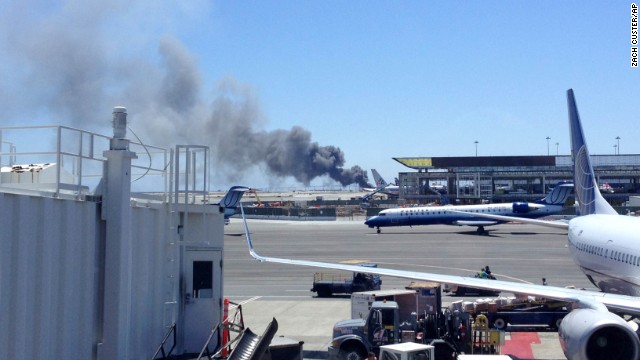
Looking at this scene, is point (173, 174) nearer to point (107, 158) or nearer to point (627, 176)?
point (107, 158)

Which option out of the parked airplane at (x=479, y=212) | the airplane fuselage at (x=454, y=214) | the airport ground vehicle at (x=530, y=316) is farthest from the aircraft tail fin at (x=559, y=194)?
the airport ground vehicle at (x=530, y=316)

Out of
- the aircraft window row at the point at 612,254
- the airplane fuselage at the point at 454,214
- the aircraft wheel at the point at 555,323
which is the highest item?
the airplane fuselage at the point at 454,214

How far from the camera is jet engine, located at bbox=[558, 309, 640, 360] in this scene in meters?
17.2

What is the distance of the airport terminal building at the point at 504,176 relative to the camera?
14600 cm

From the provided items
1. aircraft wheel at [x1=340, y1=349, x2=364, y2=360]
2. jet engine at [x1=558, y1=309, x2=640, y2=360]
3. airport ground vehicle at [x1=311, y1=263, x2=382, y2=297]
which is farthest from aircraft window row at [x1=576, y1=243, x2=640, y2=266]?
airport ground vehicle at [x1=311, y1=263, x2=382, y2=297]

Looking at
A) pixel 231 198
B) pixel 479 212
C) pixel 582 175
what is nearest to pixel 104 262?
pixel 582 175

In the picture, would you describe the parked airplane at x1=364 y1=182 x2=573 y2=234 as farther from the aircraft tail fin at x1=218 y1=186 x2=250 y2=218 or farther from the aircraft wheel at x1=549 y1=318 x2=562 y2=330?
A: the aircraft wheel at x1=549 y1=318 x2=562 y2=330

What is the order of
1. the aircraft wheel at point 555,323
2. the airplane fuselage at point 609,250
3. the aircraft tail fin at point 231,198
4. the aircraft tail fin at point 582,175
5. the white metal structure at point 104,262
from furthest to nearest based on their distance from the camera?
the aircraft tail fin at point 231,198 < the aircraft tail fin at point 582,175 < the aircraft wheel at point 555,323 < the airplane fuselage at point 609,250 < the white metal structure at point 104,262

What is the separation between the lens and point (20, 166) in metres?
17.3

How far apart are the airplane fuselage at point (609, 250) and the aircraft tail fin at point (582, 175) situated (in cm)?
149

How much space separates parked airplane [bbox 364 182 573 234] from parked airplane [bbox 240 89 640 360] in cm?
5502

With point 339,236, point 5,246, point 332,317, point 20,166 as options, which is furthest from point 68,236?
point 339,236

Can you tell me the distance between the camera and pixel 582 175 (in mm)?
33562

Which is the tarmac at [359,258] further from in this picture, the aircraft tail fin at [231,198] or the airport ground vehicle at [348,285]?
the aircraft tail fin at [231,198]
